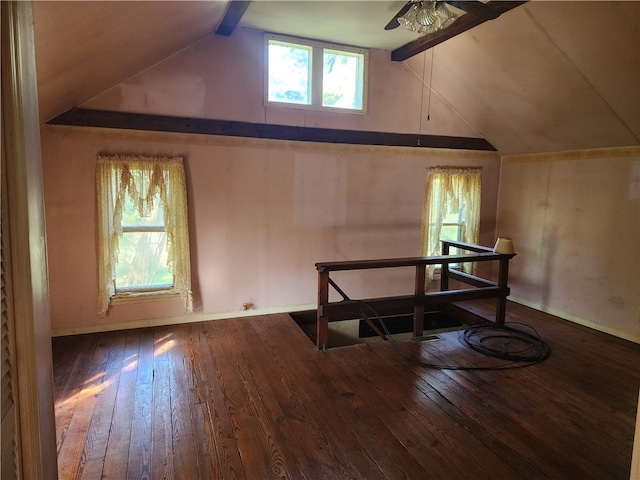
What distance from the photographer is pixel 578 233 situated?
4.81 meters

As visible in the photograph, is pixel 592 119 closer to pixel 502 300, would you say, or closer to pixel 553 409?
pixel 502 300

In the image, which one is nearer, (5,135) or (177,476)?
(5,135)

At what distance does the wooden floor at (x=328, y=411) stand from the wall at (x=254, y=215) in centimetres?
67

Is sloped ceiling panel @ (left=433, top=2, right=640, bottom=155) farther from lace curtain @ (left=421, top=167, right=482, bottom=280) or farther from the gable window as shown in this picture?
the gable window

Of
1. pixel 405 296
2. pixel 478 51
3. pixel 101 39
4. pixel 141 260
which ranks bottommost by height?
pixel 405 296

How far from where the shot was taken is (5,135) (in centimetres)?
88

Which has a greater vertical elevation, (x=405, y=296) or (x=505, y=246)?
(x=505, y=246)

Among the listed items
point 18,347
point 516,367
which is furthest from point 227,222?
point 18,347

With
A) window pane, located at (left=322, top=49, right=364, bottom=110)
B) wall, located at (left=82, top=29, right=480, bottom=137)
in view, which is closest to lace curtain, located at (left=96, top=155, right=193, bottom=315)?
wall, located at (left=82, top=29, right=480, bottom=137)

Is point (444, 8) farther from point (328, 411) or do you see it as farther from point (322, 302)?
point (328, 411)

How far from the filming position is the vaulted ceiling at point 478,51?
2.57 m

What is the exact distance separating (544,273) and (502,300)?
119 centimetres

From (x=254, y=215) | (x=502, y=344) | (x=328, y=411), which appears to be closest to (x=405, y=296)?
(x=502, y=344)

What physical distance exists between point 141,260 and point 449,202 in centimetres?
424
